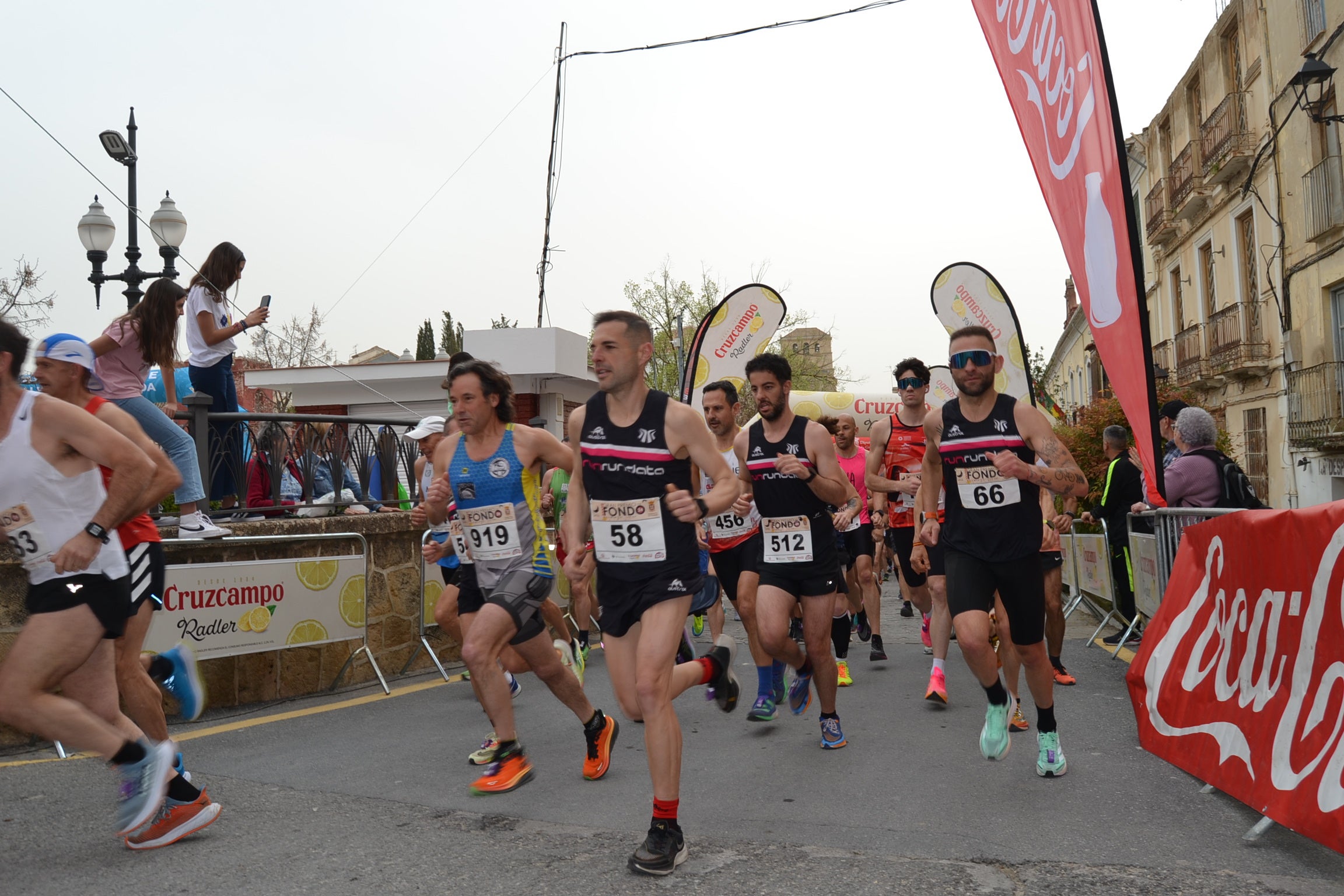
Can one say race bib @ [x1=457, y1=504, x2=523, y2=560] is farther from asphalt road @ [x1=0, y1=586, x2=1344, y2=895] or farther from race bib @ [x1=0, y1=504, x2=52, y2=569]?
race bib @ [x1=0, y1=504, x2=52, y2=569]

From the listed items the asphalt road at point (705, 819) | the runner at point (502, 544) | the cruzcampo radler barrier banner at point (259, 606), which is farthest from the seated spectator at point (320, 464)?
the runner at point (502, 544)

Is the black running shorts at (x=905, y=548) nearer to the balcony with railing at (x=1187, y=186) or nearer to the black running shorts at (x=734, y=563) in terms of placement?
the black running shorts at (x=734, y=563)

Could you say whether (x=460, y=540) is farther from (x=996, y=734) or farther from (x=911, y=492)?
(x=911, y=492)

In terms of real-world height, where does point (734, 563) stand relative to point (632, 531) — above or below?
below

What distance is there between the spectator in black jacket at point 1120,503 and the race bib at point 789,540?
472cm

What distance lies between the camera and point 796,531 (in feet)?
19.5

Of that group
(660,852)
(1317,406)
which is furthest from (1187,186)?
(660,852)

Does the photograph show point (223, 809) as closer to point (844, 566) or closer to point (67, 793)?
point (67, 793)

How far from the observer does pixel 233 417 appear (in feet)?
27.3

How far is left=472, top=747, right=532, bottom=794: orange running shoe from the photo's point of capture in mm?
4938

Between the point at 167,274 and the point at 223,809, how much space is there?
387 inches

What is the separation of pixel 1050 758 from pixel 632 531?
2317mm

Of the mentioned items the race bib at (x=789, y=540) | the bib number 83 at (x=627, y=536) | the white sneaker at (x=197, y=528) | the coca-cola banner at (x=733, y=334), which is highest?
the coca-cola banner at (x=733, y=334)

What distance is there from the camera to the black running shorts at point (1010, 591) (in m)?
5.03
